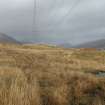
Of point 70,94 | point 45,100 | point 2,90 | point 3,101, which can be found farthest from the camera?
point 70,94

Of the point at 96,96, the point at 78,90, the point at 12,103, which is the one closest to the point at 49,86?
the point at 78,90

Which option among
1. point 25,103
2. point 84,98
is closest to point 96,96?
point 84,98

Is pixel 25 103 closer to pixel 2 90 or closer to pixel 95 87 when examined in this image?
pixel 2 90

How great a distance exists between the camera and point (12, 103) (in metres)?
6.66

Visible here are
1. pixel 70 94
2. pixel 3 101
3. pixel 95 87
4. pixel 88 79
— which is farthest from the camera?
pixel 88 79

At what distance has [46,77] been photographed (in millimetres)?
12492

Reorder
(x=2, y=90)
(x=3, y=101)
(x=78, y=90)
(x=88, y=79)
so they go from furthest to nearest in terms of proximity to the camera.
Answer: (x=88, y=79)
(x=78, y=90)
(x=2, y=90)
(x=3, y=101)

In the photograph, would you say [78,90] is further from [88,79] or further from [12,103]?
[12,103]

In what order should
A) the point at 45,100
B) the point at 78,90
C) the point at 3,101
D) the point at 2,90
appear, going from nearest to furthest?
the point at 3,101 < the point at 2,90 < the point at 45,100 < the point at 78,90

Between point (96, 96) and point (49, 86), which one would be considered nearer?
point (96, 96)

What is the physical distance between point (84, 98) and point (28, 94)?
2.77 meters

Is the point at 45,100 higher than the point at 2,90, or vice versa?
the point at 2,90

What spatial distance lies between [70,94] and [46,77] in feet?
10.3

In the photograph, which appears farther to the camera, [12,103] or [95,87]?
[95,87]
